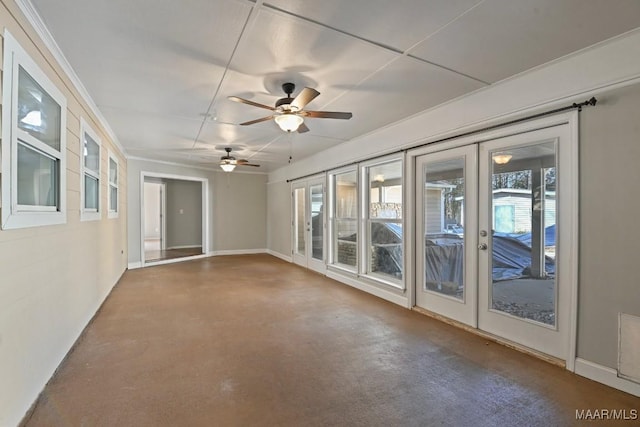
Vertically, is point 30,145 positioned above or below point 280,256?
above

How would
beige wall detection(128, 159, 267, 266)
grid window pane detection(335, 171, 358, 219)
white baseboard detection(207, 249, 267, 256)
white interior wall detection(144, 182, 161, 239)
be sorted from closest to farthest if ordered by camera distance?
grid window pane detection(335, 171, 358, 219) → beige wall detection(128, 159, 267, 266) → white baseboard detection(207, 249, 267, 256) → white interior wall detection(144, 182, 161, 239)

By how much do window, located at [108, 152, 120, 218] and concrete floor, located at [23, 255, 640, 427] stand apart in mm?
1642

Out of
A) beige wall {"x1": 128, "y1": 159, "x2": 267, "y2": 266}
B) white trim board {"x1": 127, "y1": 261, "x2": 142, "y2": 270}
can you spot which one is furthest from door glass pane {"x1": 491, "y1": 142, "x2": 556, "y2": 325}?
beige wall {"x1": 128, "y1": 159, "x2": 267, "y2": 266}

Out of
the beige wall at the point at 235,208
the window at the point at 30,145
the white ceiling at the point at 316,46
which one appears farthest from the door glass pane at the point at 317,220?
the window at the point at 30,145

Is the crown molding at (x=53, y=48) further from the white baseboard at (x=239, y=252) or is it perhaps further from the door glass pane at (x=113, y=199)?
the white baseboard at (x=239, y=252)

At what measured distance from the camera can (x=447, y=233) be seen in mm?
3570

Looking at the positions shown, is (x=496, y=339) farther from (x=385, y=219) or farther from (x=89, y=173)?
(x=89, y=173)

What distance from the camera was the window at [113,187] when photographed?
185 inches

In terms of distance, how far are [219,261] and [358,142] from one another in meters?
4.76

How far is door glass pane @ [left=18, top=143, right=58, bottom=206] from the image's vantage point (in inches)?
73.2

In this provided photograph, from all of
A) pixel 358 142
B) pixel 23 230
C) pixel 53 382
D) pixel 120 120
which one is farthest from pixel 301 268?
pixel 23 230

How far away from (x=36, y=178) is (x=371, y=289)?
4087 millimetres

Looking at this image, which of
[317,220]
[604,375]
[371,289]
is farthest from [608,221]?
[317,220]

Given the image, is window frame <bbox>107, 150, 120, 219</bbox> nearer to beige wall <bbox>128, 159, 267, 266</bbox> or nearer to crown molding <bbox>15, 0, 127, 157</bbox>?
crown molding <bbox>15, 0, 127, 157</bbox>
